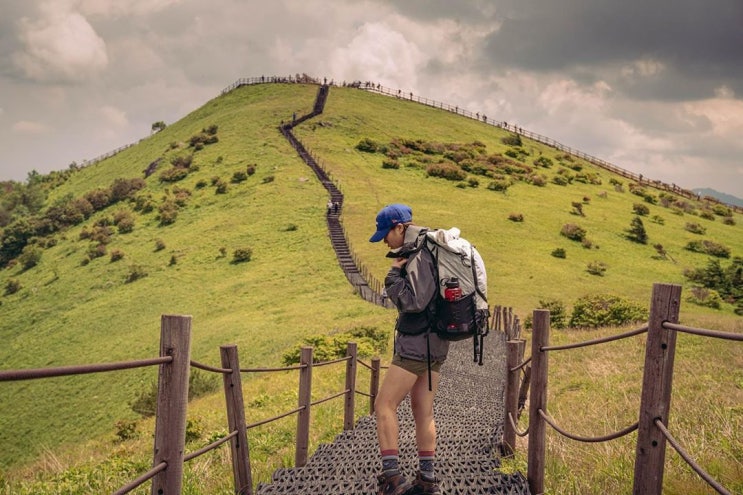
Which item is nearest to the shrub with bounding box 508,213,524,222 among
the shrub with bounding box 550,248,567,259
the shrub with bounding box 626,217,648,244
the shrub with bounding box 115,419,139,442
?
the shrub with bounding box 550,248,567,259

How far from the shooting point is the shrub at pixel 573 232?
46.4 metres

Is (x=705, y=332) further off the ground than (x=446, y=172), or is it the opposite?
(x=446, y=172)

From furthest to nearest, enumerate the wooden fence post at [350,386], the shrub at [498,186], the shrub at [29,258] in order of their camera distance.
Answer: the shrub at [498,186] < the shrub at [29,258] < the wooden fence post at [350,386]

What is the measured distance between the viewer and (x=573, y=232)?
46.7m

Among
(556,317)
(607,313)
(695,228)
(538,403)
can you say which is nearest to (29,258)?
(556,317)

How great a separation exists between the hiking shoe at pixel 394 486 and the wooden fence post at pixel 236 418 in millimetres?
1283

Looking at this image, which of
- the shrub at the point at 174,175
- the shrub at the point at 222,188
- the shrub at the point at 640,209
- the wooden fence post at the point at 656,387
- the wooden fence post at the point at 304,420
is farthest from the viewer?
the shrub at the point at 174,175

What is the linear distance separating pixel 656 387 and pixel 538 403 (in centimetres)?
200

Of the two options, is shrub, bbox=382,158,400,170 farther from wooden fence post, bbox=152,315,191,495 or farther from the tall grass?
wooden fence post, bbox=152,315,191,495

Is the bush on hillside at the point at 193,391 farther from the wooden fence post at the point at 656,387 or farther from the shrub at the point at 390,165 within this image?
the shrub at the point at 390,165

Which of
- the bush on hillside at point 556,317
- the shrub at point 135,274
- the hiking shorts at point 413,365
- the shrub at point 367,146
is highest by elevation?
the shrub at point 367,146

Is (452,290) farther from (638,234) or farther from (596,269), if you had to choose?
(638,234)

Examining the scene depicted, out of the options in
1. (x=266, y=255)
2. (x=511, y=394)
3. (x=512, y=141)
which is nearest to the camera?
(x=511, y=394)

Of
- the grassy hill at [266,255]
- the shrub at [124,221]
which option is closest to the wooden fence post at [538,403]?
the grassy hill at [266,255]
